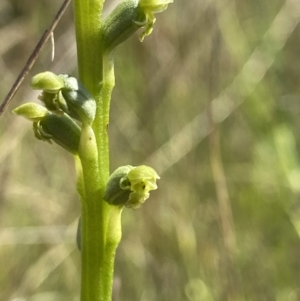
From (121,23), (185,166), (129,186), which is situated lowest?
(129,186)

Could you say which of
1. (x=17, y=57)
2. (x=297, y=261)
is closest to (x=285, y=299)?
(x=297, y=261)

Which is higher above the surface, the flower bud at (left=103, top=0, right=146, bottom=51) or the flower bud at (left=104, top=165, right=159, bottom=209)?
the flower bud at (left=103, top=0, right=146, bottom=51)

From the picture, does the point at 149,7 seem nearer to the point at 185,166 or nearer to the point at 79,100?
the point at 79,100

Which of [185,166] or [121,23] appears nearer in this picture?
[121,23]

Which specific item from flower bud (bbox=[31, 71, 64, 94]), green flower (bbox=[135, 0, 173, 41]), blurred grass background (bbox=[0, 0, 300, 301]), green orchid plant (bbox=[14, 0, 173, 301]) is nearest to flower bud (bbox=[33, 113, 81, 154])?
green orchid plant (bbox=[14, 0, 173, 301])

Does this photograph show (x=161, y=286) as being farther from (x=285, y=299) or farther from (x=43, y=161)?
(x=43, y=161)

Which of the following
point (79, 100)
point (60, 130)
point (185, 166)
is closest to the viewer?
point (79, 100)

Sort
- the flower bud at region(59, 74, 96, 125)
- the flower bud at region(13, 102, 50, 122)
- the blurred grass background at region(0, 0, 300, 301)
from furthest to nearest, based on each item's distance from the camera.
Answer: the blurred grass background at region(0, 0, 300, 301) → the flower bud at region(13, 102, 50, 122) → the flower bud at region(59, 74, 96, 125)

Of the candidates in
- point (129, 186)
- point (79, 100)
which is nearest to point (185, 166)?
point (129, 186)

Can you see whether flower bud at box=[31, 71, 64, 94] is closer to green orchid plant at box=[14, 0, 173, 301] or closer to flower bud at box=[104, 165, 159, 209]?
green orchid plant at box=[14, 0, 173, 301]
